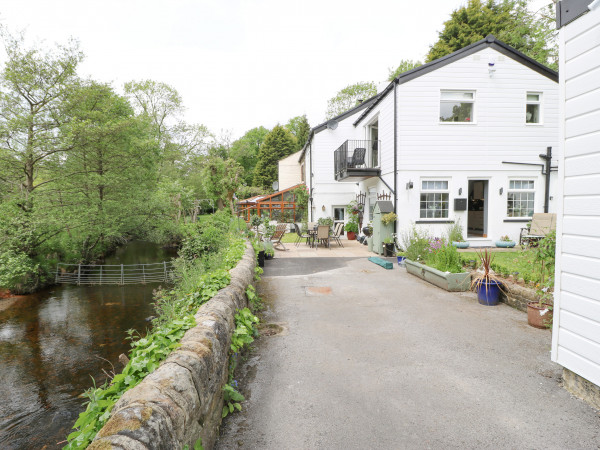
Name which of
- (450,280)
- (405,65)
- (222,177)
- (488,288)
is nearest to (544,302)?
(488,288)

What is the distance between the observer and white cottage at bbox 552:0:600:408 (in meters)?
2.69

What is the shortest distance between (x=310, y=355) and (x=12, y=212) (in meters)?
15.1

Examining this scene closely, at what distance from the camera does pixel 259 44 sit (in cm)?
1205

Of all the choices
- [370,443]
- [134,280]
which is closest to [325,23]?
[370,443]

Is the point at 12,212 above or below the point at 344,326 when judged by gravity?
above

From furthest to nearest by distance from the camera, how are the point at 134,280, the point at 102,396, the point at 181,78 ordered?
1. the point at 181,78
2. the point at 134,280
3. the point at 102,396

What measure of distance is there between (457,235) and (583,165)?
840 cm

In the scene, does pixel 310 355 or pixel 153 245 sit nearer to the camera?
pixel 310 355

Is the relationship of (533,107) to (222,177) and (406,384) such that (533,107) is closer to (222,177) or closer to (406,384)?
(406,384)

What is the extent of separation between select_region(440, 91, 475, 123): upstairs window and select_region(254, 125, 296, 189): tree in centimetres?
3427

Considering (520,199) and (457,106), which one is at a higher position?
(457,106)

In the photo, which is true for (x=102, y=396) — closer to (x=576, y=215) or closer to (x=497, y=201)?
(x=576, y=215)

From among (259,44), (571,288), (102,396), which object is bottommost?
(102,396)

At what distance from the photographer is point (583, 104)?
282 centimetres
